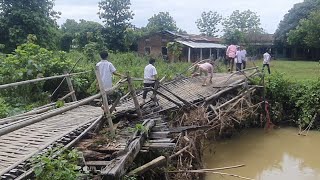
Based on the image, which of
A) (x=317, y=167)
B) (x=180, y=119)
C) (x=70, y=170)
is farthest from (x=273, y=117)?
(x=70, y=170)

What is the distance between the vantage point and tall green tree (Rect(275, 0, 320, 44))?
117 feet

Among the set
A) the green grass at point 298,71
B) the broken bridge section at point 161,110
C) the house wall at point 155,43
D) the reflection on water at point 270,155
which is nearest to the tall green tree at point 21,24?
the house wall at point 155,43

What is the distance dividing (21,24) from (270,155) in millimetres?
18373

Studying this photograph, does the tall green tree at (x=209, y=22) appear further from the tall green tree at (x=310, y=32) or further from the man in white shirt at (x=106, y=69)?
the man in white shirt at (x=106, y=69)

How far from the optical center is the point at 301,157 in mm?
11430

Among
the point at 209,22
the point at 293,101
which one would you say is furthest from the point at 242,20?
the point at 293,101

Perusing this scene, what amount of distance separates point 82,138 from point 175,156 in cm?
184

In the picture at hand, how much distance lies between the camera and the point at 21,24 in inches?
932

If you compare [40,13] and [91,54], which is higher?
[40,13]

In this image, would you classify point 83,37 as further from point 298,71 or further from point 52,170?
point 52,170

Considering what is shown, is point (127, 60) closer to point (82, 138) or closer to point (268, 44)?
point (82, 138)

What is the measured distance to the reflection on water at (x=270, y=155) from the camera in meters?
9.93

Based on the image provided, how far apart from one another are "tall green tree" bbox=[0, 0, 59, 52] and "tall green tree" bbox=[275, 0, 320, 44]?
22.5 metres

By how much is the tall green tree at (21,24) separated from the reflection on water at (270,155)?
50.8 feet
